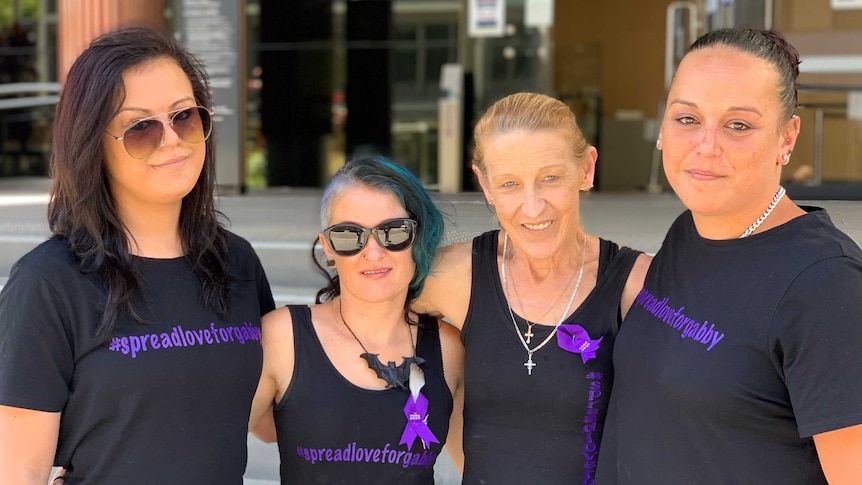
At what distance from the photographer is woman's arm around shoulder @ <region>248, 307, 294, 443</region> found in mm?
2023

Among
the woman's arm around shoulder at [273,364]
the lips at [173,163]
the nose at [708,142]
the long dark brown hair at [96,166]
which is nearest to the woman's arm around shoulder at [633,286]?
the nose at [708,142]

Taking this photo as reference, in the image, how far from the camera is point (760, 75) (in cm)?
153

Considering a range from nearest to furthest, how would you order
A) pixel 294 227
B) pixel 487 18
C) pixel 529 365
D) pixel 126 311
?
pixel 126 311 < pixel 529 365 < pixel 294 227 < pixel 487 18

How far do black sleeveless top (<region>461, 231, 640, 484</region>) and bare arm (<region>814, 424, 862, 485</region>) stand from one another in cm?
60

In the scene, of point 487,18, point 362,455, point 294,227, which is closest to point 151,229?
point 362,455

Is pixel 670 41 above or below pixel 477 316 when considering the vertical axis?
above

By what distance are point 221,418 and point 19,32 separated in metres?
12.1

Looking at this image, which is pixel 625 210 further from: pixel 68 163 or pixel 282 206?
pixel 68 163

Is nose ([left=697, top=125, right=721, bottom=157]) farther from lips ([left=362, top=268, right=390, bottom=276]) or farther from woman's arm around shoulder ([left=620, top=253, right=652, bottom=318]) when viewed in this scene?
lips ([left=362, top=268, right=390, bottom=276])

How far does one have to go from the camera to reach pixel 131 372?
66.4 inches

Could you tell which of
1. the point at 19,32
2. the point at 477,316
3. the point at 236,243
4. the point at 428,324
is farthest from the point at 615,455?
the point at 19,32

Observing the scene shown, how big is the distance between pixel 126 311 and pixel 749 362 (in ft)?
4.12

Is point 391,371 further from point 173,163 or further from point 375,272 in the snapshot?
point 173,163

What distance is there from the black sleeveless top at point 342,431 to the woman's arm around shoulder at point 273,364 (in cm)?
3
